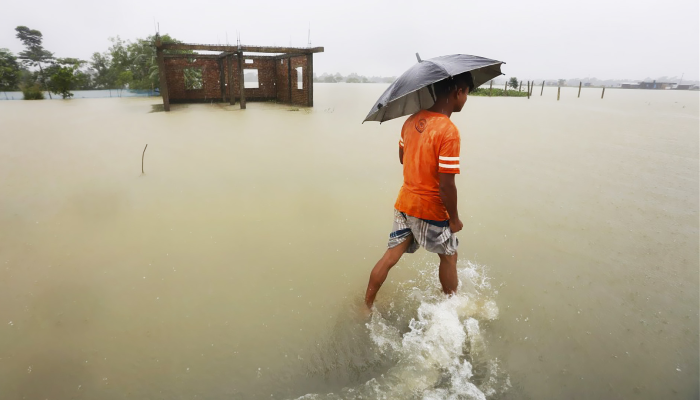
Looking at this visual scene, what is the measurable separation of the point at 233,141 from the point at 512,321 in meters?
7.48

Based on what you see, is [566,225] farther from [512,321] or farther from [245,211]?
[245,211]

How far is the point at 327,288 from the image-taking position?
109 inches

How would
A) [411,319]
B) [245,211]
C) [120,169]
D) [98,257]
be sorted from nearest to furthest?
[411,319], [98,257], [245,211], [120,169]

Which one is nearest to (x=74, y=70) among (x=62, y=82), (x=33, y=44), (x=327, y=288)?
(x=62, y=82)

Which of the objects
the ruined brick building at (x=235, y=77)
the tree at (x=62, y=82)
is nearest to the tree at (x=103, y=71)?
the tree at (x=62, y=82)

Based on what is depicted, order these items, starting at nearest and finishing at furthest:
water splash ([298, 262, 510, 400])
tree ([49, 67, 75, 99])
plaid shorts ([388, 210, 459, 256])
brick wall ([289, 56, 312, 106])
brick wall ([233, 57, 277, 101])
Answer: water splash ([298, 262, 510, 400]) → plaid shorts ([388, 210, 459, 256]) → brick wall ([289, 56, 312, 106]) → brick wall ([233, 57, 277, 101]) → tree ([49, 67, 75, 99])

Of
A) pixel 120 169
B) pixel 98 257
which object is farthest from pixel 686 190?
pixel 120 169

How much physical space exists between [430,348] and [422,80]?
59.5 inches

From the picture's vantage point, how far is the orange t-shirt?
1.87 m

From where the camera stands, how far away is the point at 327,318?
241 cm

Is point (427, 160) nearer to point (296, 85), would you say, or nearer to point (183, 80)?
point (296, 85)

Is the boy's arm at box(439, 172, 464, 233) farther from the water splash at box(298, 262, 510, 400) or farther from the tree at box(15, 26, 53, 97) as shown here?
the tree at box(15, 26, 53, 97)

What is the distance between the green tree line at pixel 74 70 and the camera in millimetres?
26297

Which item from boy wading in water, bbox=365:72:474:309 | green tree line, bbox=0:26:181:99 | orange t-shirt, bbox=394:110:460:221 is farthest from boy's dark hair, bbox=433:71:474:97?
green tree line, bbox=0:26:181:99
